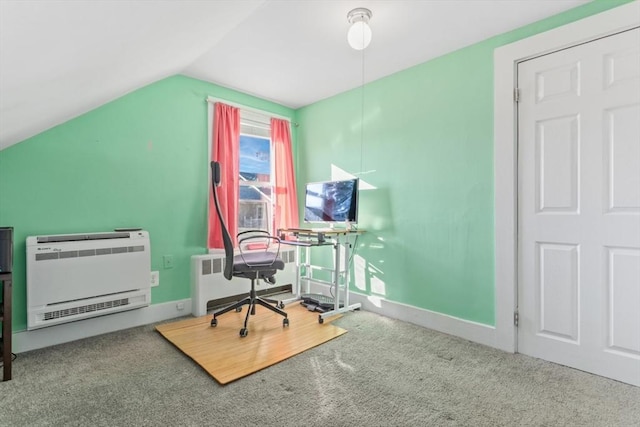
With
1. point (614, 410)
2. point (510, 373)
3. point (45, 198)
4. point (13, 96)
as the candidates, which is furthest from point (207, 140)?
point (614, 410)

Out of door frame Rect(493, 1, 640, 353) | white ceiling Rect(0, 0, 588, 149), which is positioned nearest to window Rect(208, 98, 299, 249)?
white ceiling Rect(0, 0, 588, 149)

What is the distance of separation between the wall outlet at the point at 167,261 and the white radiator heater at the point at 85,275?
219 mm

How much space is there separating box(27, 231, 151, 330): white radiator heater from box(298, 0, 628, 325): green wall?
2.06m

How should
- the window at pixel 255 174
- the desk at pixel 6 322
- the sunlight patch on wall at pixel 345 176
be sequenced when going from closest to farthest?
the desk at pixel 6 322 < the sunlight patch on wall at pixel 345 176 < the window at pixel 255 174

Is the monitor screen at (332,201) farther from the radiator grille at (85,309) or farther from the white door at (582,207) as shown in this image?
the radiator grille at (85,309)

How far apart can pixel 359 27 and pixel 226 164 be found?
1.85 meters

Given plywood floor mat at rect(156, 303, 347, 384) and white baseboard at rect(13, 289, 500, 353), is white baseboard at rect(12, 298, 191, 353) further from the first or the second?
plywood floor mat at rect(156, 303, 347, 384)

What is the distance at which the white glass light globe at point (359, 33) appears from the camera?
2.01 m

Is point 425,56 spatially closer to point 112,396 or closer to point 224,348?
point 224,348

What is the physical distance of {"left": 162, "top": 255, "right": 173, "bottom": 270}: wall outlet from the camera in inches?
111

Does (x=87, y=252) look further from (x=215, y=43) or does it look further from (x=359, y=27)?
(x=359, y=27)

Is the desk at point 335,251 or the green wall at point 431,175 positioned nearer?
the green wall at point 431,175

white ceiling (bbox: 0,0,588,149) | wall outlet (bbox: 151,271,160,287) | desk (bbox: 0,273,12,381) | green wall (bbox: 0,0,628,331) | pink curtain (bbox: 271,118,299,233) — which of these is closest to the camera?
white ceiling (bbox: 0,0,588,149)

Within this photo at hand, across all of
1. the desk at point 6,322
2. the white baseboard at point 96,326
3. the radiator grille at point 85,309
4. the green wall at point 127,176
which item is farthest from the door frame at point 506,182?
the desk at point 6,322
